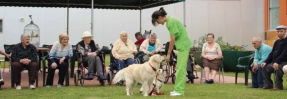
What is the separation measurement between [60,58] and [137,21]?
1704cm

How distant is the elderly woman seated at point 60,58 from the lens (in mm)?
10539

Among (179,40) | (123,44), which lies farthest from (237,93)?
(123,44)

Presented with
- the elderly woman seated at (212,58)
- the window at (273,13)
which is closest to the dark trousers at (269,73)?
the elderly woman seated at (212,58)

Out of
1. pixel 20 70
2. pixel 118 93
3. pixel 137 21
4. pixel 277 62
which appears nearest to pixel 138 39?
pixel 20 70

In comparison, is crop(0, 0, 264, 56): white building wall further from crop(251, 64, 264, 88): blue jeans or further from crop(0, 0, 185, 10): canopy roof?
crop(251, 64, 264, 88): blue jeans

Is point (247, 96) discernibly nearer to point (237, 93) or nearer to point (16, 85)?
point (237, 93)

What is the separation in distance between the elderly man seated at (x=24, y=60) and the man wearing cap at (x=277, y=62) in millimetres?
4278

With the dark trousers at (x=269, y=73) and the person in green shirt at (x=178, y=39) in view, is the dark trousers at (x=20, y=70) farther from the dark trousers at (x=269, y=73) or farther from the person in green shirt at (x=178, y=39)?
the dark trousers at (x=269, y=73)

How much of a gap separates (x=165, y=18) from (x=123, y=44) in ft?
9.45

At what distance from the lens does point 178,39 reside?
8539 millimetres

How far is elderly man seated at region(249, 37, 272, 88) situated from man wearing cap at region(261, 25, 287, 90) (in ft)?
0.65

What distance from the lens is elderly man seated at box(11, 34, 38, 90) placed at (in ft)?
32.7

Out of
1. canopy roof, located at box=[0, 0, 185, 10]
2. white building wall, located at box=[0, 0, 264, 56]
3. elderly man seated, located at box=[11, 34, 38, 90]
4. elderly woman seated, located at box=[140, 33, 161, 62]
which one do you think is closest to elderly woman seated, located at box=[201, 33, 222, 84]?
elderly woman seated, located at box=[140, 33, 161, 62]

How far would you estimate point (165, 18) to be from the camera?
8.45 m
